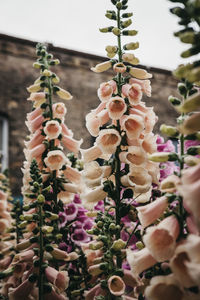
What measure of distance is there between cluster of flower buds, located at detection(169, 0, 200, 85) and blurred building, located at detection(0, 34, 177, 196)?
13.6ft

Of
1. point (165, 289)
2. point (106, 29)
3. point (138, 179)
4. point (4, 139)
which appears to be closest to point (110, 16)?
point (106, 29)

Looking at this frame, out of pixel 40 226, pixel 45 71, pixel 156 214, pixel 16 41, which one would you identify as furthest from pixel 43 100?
pixel 16 41

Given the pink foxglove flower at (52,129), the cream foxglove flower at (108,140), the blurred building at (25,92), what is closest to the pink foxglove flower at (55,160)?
the pink foxglove flower at (52,129)

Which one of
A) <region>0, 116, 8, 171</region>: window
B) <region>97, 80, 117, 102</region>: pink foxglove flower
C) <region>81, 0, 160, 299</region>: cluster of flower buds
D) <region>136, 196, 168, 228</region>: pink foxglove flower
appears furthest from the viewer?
<region>0, 116, 8, 171</region>: window

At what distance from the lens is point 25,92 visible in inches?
203

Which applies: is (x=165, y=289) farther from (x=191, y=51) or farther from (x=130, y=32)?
(x=130, y=32)

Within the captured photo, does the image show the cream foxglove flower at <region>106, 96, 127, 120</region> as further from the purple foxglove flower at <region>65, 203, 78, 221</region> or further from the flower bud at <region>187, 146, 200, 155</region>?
the purple foxglove flower at <region>65, 203, 78, 221</region>

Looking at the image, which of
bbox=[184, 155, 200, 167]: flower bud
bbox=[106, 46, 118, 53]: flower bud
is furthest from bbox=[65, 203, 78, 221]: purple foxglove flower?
bbox=[184, 155, 200, 167]: flower bud

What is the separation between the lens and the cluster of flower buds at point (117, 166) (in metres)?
0.66

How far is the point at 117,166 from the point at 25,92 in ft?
15.1

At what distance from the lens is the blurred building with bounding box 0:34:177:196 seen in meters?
4.88

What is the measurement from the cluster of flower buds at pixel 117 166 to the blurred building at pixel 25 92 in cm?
387

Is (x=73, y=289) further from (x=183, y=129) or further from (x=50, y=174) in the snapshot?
(x=183, y=129)

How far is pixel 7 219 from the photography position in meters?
1.22
